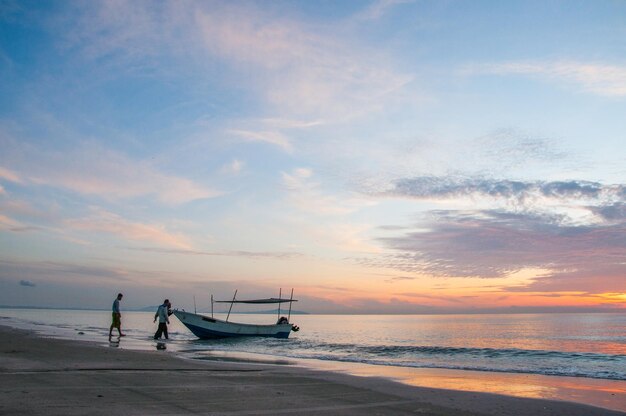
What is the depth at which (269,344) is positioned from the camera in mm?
36594

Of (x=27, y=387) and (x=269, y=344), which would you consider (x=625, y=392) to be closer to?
(x=27, y=387)

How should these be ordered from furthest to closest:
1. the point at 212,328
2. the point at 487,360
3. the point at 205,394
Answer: the point at 212,328
the point at 487,360
the point at 205,394

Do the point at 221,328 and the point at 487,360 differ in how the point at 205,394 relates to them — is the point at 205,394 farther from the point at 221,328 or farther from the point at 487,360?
the point at 221,328

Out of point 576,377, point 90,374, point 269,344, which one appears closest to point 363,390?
point 90,374

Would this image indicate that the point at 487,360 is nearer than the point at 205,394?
No

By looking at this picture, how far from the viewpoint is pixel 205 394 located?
344 inches

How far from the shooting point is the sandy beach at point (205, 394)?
286 inches

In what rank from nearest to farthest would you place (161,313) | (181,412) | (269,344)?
(181,412) → (161,313) → (269,344)

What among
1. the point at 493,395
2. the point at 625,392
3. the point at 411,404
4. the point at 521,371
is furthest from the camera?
the point at 521,371

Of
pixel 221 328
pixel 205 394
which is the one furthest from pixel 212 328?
pixel 205 394

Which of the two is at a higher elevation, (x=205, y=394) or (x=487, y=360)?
(x=205, y=394)

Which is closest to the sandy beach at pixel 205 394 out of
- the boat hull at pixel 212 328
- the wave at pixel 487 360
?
the wave at pixel 487 360

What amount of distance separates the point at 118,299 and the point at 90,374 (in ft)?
52.2

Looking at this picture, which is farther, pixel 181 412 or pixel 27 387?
pixel 27 387
